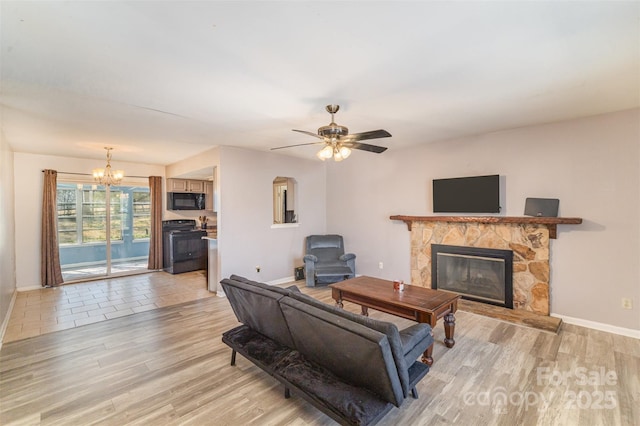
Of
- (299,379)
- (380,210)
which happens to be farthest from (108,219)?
(299,379)

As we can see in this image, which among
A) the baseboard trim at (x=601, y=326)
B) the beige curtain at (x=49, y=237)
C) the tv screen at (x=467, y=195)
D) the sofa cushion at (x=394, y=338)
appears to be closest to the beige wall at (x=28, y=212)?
the beige curtain at (x=49, y=237)

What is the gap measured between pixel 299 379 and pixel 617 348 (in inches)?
141

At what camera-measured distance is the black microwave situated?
706 centimetres

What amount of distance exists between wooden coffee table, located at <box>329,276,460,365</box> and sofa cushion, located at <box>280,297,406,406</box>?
44.8 inches

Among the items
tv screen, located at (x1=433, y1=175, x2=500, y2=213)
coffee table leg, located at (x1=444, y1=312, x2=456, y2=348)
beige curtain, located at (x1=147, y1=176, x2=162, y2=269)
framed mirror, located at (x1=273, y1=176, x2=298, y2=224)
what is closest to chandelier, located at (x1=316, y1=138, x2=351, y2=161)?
coffee table leg, located at (x1=444, y1=312, x2=456, y2=348)

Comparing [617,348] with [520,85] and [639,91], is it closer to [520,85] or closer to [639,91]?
[639,91]

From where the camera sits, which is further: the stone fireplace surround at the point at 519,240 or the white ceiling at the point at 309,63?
the stone fireplace surround at the point at 519,240

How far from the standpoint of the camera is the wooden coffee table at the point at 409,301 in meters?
2.89

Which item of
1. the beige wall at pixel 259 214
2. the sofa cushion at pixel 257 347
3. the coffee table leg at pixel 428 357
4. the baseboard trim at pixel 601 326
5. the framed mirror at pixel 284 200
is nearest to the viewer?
the sofa cushion at pixel 257 347

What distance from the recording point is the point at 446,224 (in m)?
4.86

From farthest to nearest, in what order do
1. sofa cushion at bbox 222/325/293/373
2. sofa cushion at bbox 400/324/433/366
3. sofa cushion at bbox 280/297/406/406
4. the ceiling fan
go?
the ceiling fan < sofa cushion at bbox 222/325/293/373 < sofa cushion at bbox 400/324/433/366 < sofa cushion at bbox 280/297/406/406

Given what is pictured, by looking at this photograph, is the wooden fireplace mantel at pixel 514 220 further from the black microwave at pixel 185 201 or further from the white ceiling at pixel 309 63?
the black microwave at pixel 185 201

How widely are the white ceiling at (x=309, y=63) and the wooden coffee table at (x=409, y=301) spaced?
7.09 ft

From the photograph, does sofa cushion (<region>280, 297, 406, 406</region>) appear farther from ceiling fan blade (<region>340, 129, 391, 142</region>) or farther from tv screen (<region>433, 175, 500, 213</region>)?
tv screen (<region>433, 175, 500, 213</region>)
